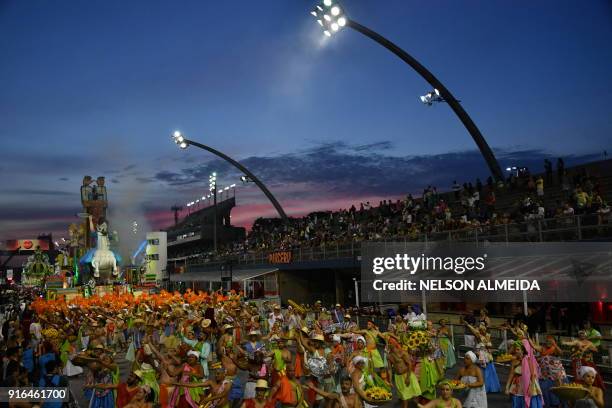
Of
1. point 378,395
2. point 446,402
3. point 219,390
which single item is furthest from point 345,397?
point 219,390

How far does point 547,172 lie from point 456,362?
9857 millimetres

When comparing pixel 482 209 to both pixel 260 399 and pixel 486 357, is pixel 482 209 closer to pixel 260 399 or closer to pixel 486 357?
pixel 486 357

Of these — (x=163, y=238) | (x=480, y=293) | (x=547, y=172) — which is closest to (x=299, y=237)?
(x=547, y=172)

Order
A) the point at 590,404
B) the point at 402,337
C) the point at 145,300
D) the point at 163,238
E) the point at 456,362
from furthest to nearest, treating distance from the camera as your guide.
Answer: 1. the point at 163,238
2. the point at 145,300
3. the point at 456,362
4. the point at 402,337
5. the point at 590,404

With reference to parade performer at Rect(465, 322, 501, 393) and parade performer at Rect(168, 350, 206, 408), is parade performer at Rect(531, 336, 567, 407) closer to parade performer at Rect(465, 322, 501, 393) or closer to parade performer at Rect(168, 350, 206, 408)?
parade performer at Rect(465, 322, 501, 393)

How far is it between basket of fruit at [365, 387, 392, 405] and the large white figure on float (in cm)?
4491

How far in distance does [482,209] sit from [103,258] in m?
35.6

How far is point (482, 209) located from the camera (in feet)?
79.9

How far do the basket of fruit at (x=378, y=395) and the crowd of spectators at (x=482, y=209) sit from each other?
911 centimetres

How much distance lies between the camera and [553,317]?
17562 mm

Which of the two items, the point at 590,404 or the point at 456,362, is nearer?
the point at 590,404

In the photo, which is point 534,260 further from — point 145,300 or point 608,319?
point 145,300

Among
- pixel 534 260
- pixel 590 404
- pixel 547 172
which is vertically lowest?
pixel 590 404

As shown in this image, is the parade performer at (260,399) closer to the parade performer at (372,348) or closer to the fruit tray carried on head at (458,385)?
the fruit tray carried on head at (458,385)
